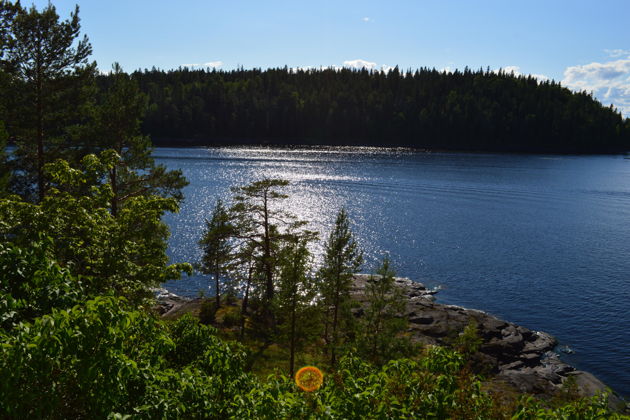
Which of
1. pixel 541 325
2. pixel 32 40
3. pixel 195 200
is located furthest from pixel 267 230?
pixel 195 200

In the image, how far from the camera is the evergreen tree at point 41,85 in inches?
1105

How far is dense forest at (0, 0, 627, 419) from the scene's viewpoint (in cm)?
780

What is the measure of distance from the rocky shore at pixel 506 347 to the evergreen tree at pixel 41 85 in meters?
27.8

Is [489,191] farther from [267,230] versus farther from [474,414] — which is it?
[474,414]

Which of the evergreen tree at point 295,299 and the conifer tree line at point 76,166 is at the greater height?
the conifer tree line at point 76,166

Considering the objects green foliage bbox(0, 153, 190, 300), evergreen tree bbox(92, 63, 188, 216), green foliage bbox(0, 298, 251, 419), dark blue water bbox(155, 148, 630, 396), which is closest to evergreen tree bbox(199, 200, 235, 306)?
evergreen tree bbox(92, 63, 188, 216)

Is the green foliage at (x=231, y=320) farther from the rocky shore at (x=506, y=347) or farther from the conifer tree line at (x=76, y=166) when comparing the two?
the rocky shore at (x=506, y=347)

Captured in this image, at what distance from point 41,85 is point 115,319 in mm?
27279

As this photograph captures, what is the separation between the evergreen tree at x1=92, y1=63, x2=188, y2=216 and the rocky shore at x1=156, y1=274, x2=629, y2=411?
1542 centimetres

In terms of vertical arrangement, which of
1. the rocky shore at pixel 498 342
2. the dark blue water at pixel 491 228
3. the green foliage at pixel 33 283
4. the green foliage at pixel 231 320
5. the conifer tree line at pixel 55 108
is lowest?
the green foliage at pixel 231 320

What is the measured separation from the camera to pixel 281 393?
1005 centimetres

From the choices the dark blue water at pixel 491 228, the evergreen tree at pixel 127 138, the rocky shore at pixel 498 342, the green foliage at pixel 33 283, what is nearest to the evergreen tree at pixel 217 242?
the rocky shore at pixel 498 342

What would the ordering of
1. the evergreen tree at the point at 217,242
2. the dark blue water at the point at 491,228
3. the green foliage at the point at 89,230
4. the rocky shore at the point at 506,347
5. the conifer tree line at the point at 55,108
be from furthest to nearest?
the dark blue water at the point at 491,228 < the evergreen tree at the point at 217,242 < the rocky shore at the point at 506,347 < the conifer tree line at the point at 55,108 < the green foliage at the point at 89,230

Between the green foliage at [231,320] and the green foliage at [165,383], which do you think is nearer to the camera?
the green foliage at [165,383]
